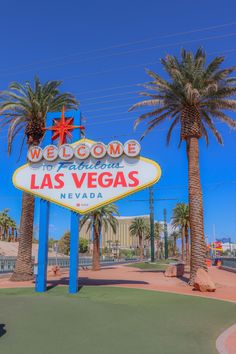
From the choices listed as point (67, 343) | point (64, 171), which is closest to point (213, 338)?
point (67, 343)

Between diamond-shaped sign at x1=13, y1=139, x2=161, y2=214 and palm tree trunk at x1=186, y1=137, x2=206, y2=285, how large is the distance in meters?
5.88

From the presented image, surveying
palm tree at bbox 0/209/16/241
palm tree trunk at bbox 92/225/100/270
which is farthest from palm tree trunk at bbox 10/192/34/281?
palm tree at bbox 0/209/16/241

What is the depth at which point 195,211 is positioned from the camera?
21422 millimetres

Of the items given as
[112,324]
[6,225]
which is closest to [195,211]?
[112,324]

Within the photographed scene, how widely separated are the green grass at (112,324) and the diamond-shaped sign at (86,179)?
4.85 m

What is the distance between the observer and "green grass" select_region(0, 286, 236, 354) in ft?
24.7

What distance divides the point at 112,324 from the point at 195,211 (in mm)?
12970

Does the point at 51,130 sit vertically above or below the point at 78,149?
above

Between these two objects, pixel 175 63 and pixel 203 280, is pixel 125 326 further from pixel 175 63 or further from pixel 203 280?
pixel 175 63

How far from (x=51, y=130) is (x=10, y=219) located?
93013 mm

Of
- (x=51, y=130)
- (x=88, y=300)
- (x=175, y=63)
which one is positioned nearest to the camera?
(x=88, y=300)

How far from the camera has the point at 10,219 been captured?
106 meters

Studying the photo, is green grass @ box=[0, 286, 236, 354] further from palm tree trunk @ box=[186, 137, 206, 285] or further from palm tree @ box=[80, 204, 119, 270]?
palm tree @ box=[80, 204, 119, 270]

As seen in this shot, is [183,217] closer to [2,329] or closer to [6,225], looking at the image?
[2,329]
